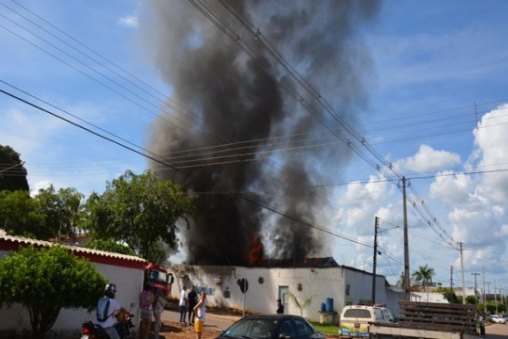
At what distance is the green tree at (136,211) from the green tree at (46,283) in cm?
2069

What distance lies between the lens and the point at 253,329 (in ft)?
30.9

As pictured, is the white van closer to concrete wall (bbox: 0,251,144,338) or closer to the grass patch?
the grass patch

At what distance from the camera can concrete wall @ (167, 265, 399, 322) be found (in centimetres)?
3619

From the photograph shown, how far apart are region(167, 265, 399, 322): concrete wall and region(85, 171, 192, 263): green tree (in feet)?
17.1

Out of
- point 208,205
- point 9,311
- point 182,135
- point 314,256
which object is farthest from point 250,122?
point 9,311

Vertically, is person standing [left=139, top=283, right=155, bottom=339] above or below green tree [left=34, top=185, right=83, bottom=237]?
below

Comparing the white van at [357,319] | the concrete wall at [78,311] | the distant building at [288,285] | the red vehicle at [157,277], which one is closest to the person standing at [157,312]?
the concrete wall at [78,311]

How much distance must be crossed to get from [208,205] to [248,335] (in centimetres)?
3784

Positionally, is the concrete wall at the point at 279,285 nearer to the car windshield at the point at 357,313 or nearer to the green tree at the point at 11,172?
the car windshield at the point at 357,313

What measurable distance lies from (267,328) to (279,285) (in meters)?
29.6

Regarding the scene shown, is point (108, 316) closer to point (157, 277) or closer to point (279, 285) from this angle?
point (157, 277)

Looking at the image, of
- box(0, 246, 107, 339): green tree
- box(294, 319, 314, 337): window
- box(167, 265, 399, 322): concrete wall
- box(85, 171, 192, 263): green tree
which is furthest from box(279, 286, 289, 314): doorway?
box(294, 319, 314, 337): window

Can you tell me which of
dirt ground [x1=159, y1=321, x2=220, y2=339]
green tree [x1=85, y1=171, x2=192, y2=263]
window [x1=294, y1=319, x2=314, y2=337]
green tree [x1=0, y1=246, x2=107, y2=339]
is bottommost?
dirt ground [x1=159, y1=321, x2=220, y2=339]

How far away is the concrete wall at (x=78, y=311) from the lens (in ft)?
40.2
